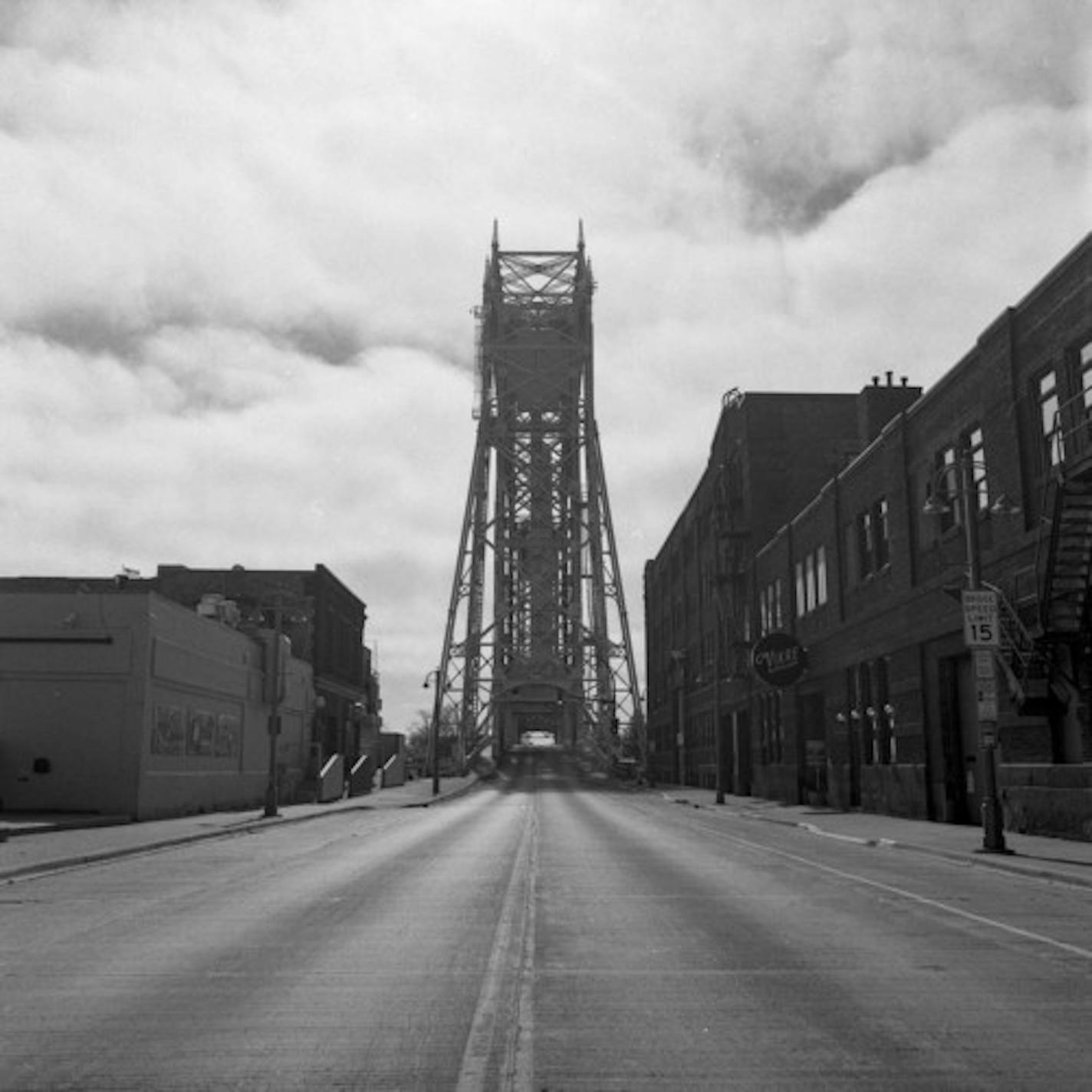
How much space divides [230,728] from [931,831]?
2449cm

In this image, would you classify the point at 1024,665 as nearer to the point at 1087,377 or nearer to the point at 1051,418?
the point at 1051,418

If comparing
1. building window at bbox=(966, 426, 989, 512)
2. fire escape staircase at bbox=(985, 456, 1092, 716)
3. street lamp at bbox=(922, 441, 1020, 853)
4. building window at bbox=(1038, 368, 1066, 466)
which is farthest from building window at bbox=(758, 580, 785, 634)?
street lamp at bbox=(922, 441, 1020, 853)

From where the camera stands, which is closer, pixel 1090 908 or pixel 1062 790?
pixel 1090 908

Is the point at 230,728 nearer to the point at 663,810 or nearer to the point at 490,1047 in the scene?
the point at 663,810

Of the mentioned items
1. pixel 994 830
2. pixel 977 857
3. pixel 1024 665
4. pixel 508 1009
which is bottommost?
pixel 508 1009

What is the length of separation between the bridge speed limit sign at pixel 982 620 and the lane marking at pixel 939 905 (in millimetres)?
4847

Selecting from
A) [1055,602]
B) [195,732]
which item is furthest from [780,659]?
[1055,602]

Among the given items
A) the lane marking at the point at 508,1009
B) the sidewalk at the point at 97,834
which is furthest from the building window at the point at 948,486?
the sidewalk at the point at 97,834

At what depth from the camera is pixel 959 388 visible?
30062mm

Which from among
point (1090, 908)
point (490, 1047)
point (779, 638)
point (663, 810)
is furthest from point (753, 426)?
point (490, 1047)

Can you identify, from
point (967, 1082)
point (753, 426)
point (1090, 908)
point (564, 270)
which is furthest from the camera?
point (564, 270)

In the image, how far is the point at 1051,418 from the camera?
25.2 meters

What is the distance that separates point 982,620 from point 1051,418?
540 cm

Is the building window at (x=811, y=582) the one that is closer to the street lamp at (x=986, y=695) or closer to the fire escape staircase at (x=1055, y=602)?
the fire escape staircase at (x=1055, y=602)
